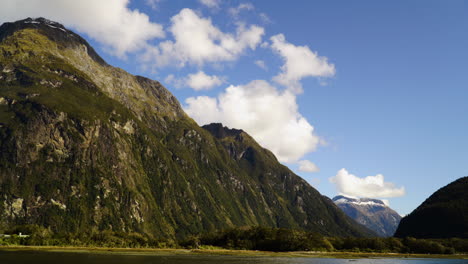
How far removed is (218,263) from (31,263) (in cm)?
6538

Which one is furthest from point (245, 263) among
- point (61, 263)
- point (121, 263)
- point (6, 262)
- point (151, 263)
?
point (6, 262)

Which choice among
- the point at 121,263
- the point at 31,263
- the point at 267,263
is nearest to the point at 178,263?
the point at 121,263

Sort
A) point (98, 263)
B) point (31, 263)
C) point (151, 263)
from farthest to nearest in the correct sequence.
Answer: point (151, 263) < point (98, 263) < point (31, 263)

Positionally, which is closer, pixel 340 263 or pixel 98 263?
pixel 98 263

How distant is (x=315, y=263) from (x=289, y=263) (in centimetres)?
1595

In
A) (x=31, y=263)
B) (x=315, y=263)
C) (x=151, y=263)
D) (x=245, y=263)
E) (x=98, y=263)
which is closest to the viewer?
(x=31, y=263)

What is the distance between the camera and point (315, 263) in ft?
584

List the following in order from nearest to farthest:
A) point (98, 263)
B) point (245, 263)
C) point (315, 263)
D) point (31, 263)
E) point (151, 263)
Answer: point (31, 263)
point (98, 263)
point (151, 263)
point (245, 263)
point (315, 263)

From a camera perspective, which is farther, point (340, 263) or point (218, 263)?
point (340, 263)

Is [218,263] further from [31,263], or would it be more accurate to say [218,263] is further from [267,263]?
[31,263]

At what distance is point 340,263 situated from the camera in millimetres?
184125

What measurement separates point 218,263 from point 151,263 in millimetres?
25746

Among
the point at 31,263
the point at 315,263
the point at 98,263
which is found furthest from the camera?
the point at 315,263

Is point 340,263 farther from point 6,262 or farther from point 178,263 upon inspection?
point 6,262
